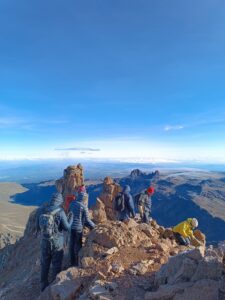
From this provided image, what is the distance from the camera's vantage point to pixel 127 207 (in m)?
26.4

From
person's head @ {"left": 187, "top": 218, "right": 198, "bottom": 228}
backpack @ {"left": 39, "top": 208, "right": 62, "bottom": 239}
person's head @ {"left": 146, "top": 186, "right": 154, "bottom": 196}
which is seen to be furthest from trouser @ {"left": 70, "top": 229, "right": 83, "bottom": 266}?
person's head @ {"left": 146, "top": 186, "right": 154, "bottom": 196}

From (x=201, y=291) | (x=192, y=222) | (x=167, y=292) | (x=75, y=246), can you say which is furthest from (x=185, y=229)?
(x=201, y=291)

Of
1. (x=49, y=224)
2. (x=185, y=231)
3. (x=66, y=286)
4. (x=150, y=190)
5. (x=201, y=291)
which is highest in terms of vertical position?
(x=150, y=190)

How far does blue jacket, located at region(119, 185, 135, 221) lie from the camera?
85.5 ft

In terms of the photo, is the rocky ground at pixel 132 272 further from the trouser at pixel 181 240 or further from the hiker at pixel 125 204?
the hiker at pixel 125 204

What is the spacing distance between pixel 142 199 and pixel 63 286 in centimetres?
1483

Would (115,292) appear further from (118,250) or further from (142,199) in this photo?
(142,199)

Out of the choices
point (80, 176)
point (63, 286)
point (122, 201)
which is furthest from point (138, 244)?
point (80, 176)

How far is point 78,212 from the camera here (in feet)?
56.6

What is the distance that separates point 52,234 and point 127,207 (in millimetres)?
11923

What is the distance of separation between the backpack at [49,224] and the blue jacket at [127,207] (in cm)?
1130

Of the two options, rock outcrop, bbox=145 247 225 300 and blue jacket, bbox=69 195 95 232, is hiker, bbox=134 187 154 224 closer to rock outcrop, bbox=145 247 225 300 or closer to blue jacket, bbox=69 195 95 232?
blue jacket, bbox=69 195 95 232

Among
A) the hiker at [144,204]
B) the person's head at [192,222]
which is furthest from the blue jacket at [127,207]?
the person's head at [192,222]

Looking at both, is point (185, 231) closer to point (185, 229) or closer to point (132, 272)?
point (185, 229)
